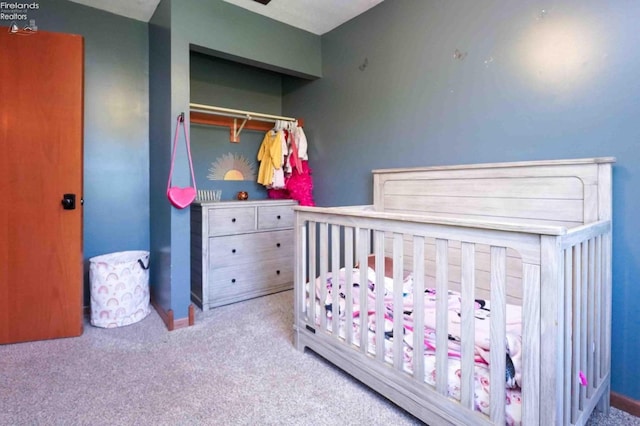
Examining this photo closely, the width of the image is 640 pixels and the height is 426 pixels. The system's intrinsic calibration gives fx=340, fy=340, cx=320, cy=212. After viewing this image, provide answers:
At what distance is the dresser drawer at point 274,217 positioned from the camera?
9.48ft

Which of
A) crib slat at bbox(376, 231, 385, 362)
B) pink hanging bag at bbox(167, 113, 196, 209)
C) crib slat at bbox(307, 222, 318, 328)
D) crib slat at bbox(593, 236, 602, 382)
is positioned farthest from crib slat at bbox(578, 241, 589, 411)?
pink hanging bag at bbox(167, 113, 196, 209)

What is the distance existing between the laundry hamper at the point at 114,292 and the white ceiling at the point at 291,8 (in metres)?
1.85

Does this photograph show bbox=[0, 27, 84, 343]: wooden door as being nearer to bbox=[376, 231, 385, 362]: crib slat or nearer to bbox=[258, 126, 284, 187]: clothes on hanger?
bbox=[258, 126, 284, 187]: clothes on hanger

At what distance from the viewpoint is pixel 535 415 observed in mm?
1014

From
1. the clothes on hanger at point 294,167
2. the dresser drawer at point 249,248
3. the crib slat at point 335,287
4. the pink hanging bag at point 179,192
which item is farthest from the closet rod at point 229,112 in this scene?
the crib slat at point 335,287

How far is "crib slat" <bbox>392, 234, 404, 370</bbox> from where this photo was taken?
4.58ft

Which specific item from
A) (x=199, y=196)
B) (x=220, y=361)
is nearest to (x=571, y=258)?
(x=220, y=361)

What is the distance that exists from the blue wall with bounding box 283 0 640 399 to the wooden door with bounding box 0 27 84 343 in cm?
187

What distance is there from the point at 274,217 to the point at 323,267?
49.9 inches

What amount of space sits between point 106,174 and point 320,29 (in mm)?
2128

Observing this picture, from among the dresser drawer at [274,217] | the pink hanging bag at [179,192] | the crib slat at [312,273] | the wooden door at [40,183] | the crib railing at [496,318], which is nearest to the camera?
the crib railing at [496,318]

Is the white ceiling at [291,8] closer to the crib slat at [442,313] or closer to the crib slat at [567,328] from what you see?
the crib slat at [442,313]

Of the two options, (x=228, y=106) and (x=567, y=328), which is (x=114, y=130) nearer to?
(x=228, y=106)

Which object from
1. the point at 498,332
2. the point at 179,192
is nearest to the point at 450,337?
the point at 498,332
